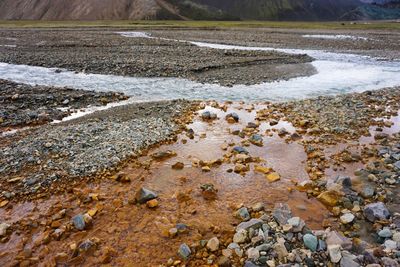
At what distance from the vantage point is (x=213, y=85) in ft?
72.8

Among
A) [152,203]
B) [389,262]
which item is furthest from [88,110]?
[389,262]

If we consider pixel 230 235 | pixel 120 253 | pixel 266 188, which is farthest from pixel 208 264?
pixel 266 188

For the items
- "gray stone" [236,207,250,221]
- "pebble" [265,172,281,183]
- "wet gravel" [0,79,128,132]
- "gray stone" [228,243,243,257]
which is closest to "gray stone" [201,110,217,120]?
"pebble" [265,172,281,183]

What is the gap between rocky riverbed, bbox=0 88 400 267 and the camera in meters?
6.62

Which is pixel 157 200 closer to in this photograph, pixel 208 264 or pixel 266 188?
pixel 208 264

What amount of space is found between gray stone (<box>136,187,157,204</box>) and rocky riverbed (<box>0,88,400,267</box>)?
0.17 feet

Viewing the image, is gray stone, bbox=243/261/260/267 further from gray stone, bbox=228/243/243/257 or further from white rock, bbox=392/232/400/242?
white rock, bbox=392/232/400/242

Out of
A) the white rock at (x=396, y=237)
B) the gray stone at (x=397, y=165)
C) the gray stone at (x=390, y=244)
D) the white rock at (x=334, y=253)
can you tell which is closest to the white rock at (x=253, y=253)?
the white rock at (x=334, y=253)

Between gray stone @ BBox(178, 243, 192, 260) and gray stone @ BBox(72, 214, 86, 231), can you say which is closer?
gray stone @ BBox(178, 243, 192, 260)

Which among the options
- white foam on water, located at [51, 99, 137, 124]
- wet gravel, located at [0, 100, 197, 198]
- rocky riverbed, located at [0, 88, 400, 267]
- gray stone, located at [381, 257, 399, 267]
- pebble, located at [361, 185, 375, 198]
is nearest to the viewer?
gray stone, located at [381, 257, 399, 267]

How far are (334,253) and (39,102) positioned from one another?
56.2 feet

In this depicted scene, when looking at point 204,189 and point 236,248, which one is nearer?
point 236,248

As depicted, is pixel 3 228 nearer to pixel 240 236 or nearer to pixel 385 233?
pixel 240 236

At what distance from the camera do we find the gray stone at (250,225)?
23.3 feet
